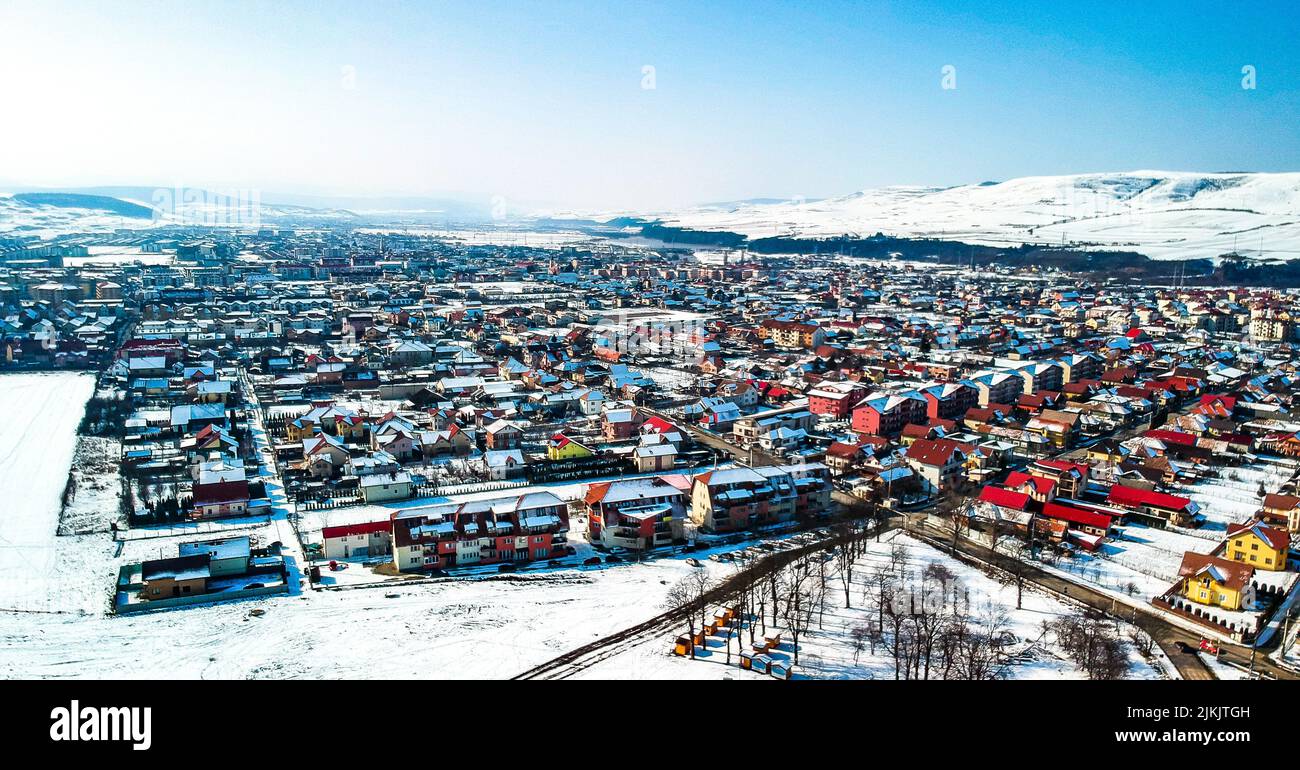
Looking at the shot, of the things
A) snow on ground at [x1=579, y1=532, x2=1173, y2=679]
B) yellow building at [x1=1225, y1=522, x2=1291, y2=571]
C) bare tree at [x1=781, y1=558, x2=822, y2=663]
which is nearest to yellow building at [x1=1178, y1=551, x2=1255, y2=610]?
yellow building at [x1=1225, y1=522, x2=1291, y2=571]

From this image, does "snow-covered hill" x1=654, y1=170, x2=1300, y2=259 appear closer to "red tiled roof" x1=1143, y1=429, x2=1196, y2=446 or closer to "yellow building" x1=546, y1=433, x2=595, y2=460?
"red tiled roof" x1=1143, y1=429, x2=1196, y2=446

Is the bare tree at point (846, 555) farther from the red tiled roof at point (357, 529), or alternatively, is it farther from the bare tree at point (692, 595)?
the red tiled roof at point (357, 529)

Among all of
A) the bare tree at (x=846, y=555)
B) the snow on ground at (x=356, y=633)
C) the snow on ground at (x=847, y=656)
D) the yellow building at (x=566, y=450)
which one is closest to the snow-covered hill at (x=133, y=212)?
the yellow building at (x=566, y=450)

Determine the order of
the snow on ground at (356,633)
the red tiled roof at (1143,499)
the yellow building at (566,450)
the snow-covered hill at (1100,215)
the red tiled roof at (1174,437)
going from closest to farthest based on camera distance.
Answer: the snow on ground at (356,633) < the red tiled roof at (1143,499) < the yellow building at (566,450) < the red tiled roof at (1174,437) < the snow-covered hill at (1100,215)

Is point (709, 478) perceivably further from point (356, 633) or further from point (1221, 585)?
point (1221, 585)
